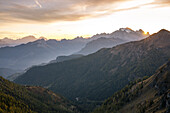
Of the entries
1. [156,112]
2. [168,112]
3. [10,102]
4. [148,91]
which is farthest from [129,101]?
[10,102]

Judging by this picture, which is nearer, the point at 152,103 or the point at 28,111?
the point at 152,103

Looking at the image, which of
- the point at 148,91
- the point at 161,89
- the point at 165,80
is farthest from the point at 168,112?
the point at 148,91

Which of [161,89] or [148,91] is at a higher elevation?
[161,89]

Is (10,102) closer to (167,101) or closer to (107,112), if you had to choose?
(107,112)

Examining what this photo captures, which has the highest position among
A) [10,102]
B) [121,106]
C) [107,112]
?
[10,102]

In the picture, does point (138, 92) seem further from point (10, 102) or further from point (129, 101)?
point (10, 102)

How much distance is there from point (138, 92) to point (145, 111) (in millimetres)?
56826

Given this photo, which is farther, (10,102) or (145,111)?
(10,102)

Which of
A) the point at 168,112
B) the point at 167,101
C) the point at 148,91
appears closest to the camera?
the point at 168,112

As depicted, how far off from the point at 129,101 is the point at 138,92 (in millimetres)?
15646

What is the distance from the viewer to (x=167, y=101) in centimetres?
8856

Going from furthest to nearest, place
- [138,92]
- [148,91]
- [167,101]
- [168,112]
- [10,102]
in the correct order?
[10,102]
[138,92]
[148,91]
[167,101]
[168,112]

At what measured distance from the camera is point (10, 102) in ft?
557

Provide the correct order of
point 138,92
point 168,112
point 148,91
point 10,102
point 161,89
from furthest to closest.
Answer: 1. point 10,102
2. point 138,92
3. point 148,91
4. point 161,89
5. point 168,112
